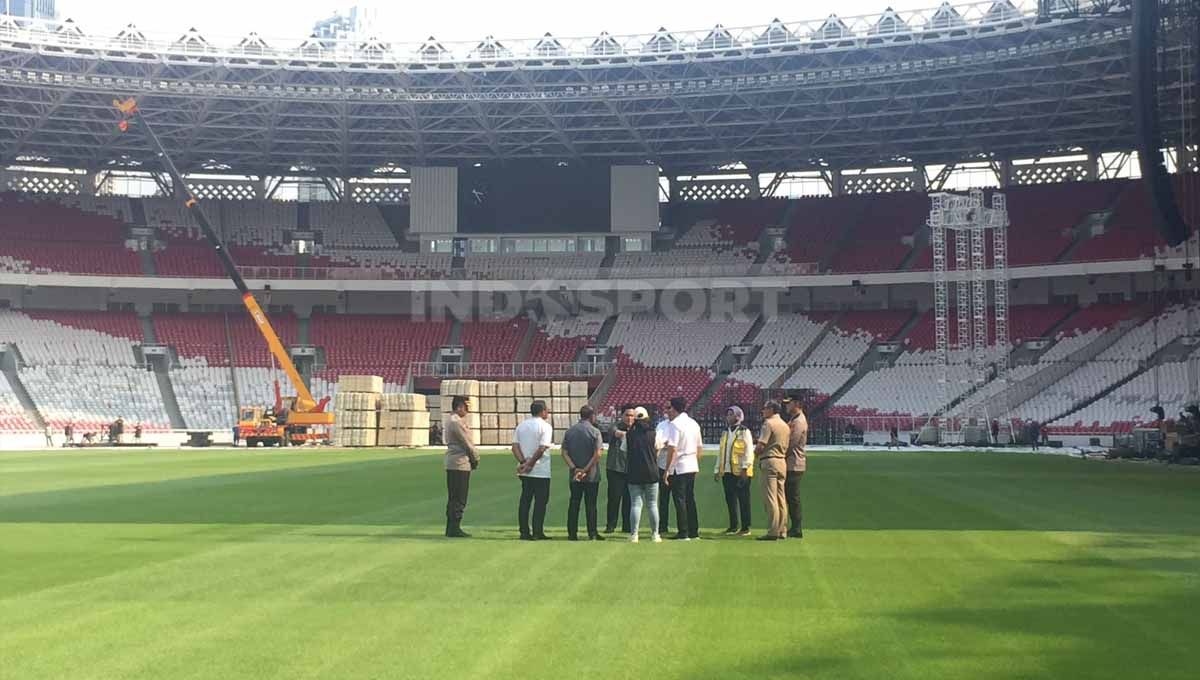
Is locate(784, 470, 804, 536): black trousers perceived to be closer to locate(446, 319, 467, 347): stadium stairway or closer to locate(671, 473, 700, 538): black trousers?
locate(671, 473, 700, 538): black trousers

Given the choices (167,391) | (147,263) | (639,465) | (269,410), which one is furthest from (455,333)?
(639,465)

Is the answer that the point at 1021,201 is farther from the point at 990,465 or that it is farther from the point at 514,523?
the point at 514,523

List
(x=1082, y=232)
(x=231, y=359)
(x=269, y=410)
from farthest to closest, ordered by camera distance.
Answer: (x=231, y=359)
(x=1082, y=232)
(x=269, y=410)

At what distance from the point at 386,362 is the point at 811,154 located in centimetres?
2683

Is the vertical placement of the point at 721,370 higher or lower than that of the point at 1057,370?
higher

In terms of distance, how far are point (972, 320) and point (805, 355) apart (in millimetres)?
9068

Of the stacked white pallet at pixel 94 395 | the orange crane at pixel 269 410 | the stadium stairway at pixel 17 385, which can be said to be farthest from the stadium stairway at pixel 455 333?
the stadium stairway at pixel 17 385

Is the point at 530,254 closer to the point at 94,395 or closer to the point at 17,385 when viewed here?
the point at 94,395

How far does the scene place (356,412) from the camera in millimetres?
56375

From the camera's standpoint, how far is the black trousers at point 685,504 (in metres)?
16.7

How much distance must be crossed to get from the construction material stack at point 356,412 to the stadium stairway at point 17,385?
17035 mm

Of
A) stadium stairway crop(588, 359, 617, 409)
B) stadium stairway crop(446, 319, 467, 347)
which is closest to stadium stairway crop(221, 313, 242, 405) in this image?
stadium stairway crop(446, 319, 467, 347)

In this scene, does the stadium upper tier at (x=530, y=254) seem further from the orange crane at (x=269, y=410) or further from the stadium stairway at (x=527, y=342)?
the orange crane at (x=269, y=410)

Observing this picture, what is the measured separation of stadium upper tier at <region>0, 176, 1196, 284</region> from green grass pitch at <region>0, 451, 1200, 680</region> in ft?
171
